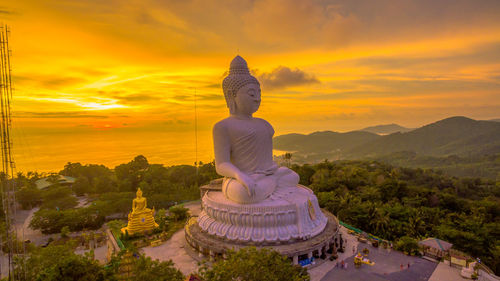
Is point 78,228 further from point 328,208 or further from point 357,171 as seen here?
point 357,171

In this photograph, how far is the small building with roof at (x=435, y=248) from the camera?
17.7 meters

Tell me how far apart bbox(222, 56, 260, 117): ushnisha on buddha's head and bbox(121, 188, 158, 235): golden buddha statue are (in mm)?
10261

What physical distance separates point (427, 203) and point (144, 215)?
27.7m

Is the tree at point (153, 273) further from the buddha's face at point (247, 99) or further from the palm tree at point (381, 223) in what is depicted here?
the palm tree at point (381, 223)

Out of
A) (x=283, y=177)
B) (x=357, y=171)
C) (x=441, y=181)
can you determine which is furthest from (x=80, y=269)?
(x=441, y=181)

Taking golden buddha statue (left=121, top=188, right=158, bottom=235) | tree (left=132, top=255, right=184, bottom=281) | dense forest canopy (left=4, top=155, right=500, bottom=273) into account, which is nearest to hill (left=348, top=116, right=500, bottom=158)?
dense forest canopy (left=4, top=155, right=500, bottom=273)

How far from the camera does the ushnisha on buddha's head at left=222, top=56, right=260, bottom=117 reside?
19.3m

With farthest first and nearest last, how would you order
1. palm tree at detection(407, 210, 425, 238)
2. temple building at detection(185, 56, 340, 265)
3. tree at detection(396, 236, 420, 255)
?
palm tree at detection(407, 210, 425, 238) → tree at detection(396, 236, 420, 255) → temple building at detection(185, 56, 340, 265)

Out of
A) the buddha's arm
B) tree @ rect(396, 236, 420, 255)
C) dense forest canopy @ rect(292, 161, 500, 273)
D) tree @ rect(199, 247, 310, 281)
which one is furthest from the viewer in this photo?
dense forest canopy @ rect(292, 161, 500, 273)

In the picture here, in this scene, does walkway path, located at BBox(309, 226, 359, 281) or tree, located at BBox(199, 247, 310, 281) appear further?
walkway path, located at BBox(309, 226, 359, 281)

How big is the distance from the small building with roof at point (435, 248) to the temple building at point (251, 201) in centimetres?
535

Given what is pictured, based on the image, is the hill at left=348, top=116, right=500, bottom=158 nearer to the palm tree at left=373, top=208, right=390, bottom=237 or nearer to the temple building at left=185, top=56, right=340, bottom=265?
the palm tree at left=373, top=208, right=390, bottom=237

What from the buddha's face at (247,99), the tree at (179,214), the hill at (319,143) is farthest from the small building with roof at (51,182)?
the hill at (319,143)

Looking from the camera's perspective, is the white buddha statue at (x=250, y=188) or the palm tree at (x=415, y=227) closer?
the white buddha statue at (x=250, y=188)
